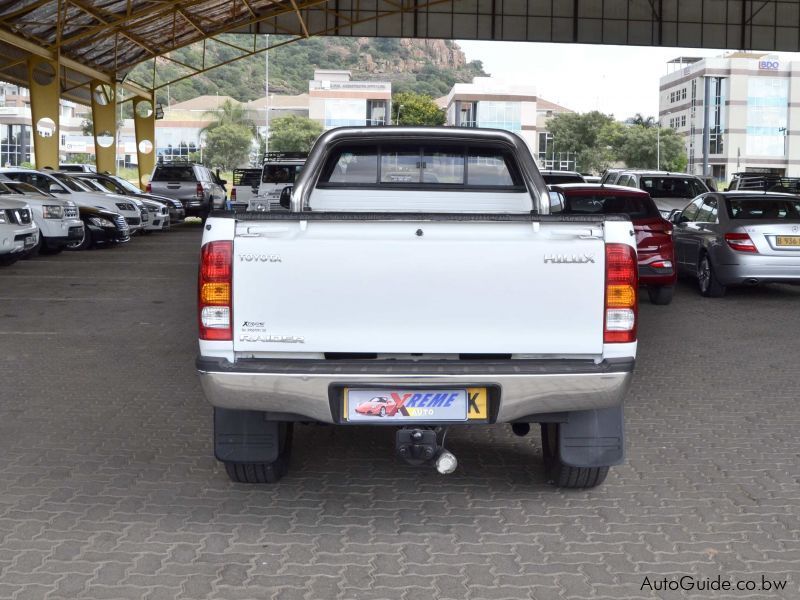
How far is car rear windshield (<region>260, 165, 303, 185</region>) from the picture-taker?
2761 cm

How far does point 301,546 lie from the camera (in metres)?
4.91

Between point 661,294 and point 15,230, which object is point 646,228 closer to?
point 661,294

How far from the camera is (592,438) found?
548 centimetres

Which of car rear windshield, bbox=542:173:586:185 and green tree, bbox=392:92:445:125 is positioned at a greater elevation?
green tree, bbox=392:92:445:125

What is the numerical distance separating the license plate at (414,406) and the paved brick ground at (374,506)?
0.53 m

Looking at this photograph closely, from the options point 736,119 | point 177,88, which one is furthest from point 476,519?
point 177,88

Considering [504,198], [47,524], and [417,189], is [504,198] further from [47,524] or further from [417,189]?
[47,524]

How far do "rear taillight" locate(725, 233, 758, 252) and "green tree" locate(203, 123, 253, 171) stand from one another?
329ft

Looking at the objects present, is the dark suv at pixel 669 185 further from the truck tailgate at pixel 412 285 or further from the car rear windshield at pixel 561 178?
the truck tailgate at pixel 412 285

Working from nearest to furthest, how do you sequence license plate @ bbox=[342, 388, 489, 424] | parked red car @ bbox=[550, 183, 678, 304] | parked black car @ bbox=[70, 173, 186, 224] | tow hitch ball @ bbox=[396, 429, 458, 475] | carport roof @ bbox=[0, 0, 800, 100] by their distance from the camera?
license plate @ bbox=[342, 388, 489, 424]
tow hitch ball @ bbox=[396, 429, 458, 475]
parked red car @ bbox=[550, 183, 678, 304]
parked black car @ bbox=[70, 173, 186, 224]
carport roof @ bbox=[0, 0, 800, 100]

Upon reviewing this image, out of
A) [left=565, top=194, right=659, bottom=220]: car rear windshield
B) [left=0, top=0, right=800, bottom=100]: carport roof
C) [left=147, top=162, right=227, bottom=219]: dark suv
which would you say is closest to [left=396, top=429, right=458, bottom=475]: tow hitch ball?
[left=565, top=194, right=659, bottom=220]: car rear windshield

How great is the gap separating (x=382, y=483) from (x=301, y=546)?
1122mm

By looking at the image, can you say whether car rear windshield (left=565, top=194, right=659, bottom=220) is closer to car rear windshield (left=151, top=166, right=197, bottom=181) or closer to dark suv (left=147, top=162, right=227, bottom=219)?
dark suv (left=147, top=162, right=227, bottom=219)

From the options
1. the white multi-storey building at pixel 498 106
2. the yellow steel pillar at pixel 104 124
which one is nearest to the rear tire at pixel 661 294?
the yellow steel pillar at pixel 104 124
